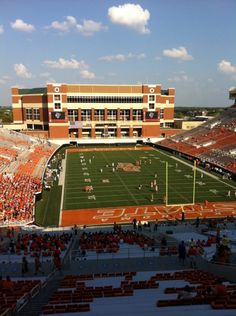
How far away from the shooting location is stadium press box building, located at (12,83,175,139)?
61.3 m

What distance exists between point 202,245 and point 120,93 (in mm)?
51642

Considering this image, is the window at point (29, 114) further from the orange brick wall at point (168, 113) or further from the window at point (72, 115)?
the orange brick wall at point (168, 113)

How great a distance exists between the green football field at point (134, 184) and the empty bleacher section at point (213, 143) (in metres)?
2.61

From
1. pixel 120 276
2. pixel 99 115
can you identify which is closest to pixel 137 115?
pixel 99 115

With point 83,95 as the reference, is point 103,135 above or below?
below

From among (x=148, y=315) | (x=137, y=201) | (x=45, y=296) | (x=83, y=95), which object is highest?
(x=83, y=95)

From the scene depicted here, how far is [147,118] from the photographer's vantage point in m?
64.8

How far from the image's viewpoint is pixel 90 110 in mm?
63062

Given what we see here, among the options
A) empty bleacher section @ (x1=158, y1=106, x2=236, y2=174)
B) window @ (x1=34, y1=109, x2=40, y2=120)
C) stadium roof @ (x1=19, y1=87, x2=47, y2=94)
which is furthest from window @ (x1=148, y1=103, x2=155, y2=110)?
window @ (x1=34, y1=109, x2=40, y2=120)

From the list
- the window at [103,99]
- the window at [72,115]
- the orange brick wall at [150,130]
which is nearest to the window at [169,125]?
the orange brick wall at [150,130]

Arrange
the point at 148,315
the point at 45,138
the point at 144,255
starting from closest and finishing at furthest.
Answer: the point at 148,315
the point at 144,255
the point at 45,138

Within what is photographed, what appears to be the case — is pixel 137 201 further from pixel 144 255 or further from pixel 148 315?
pixel 148 315

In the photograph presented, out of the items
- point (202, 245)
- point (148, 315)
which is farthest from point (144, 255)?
point (148, 315)

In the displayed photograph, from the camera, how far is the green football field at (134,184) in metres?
27.9
